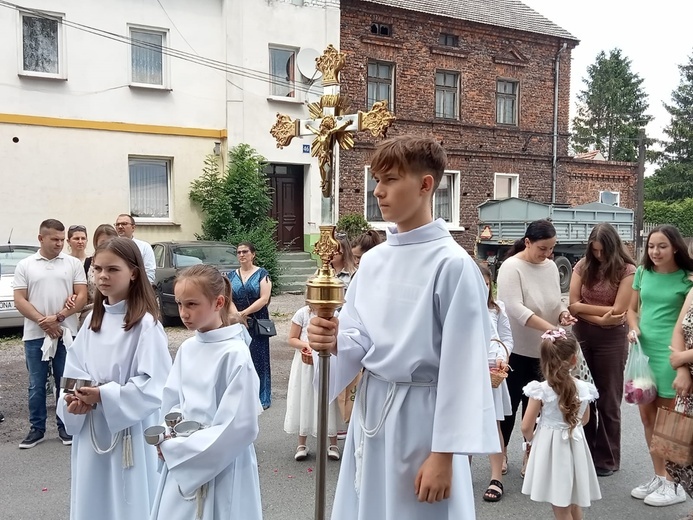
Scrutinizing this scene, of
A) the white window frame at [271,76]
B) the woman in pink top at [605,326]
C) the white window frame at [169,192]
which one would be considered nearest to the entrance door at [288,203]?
the white window frame at [271,76]

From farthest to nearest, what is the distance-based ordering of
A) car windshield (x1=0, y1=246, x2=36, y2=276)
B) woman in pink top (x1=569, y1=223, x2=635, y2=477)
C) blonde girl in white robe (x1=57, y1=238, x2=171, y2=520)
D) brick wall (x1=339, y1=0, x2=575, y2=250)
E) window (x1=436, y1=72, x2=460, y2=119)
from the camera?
window (x1=436, y1=72, x2=460, y2=119)
brick wall (x1=339, y1=0, x2=575, y2=250)
car windshield (x1=0, y1=246, x2=36, y2=276)
woman in pink top (x1=569, y1=223, x2=635, y2=477)
blonde girl in white robe (x1=57, y1=238, x2=171, y2=520)

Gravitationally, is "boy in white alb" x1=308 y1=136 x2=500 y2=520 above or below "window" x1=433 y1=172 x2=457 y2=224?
below

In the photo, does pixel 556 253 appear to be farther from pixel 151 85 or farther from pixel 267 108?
pixel 151 85

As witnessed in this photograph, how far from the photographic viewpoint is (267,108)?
18.1 metres

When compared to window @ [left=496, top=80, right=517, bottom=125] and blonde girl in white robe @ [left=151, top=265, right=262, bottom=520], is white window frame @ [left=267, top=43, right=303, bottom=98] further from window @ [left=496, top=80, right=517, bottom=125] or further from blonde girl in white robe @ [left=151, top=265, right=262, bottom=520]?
blonde girl in white robe @ [left=151, top=265, right=262, bottom=520]

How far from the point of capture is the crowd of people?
8.02 ft

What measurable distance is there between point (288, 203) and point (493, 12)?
9.61m

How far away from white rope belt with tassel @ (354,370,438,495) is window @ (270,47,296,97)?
16.4 meters

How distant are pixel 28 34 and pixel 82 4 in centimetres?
143

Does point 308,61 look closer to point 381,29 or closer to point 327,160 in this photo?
point 327,160

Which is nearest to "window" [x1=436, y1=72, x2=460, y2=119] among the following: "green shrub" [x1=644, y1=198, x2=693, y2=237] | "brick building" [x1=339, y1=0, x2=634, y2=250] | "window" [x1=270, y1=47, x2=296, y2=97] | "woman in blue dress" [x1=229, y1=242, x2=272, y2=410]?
"brick building" [x1=339, y1=0, x2=634, y2=250]

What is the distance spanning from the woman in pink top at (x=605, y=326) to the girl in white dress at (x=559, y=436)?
3.23 ft

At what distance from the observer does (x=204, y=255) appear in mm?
12812

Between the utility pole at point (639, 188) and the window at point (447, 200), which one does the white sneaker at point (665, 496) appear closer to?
the window at point (447, 200)
